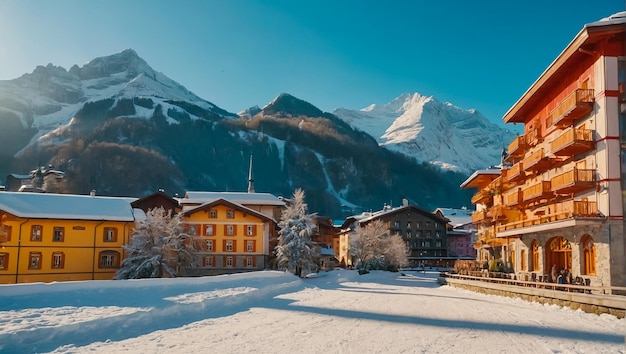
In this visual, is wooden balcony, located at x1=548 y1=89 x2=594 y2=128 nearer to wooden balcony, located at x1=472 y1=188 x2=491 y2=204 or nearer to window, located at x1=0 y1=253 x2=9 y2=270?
wooden balcony, located at x1=472 y1=188 x2=491 y2=204

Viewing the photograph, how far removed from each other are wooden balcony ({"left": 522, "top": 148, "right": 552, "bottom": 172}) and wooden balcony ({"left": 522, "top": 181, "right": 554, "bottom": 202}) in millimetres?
1630

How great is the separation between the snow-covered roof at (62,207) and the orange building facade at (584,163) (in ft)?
127

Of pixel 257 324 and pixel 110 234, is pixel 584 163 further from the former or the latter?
pixel 110 234

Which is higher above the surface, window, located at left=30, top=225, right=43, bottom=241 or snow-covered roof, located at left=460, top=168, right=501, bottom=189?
snow-covered roof, located at left=460, top=168, right=501, bottom=189

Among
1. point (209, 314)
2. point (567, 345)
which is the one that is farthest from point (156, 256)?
point (567, 345)

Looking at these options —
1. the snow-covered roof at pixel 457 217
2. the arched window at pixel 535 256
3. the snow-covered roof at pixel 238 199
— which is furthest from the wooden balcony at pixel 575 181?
the snow-covered roof at pixel 457 217

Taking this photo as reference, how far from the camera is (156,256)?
49.5m

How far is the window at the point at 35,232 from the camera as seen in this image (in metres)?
49.9

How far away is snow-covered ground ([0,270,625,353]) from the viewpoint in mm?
14211

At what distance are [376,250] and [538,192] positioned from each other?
47.6 metres

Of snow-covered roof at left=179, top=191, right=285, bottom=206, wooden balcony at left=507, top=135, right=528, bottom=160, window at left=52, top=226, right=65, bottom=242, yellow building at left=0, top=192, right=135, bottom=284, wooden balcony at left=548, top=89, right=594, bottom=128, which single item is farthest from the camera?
snow-covered roof at left=179, top=191, right=285, bottom=206

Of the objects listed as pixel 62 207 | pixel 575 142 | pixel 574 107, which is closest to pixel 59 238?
pixel 62 207

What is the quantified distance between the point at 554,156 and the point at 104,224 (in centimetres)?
4166

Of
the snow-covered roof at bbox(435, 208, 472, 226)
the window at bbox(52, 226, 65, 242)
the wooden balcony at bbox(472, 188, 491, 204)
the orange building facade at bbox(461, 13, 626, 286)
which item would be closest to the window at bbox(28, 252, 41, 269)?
the window at bbox(52, 226, 65, 242)
